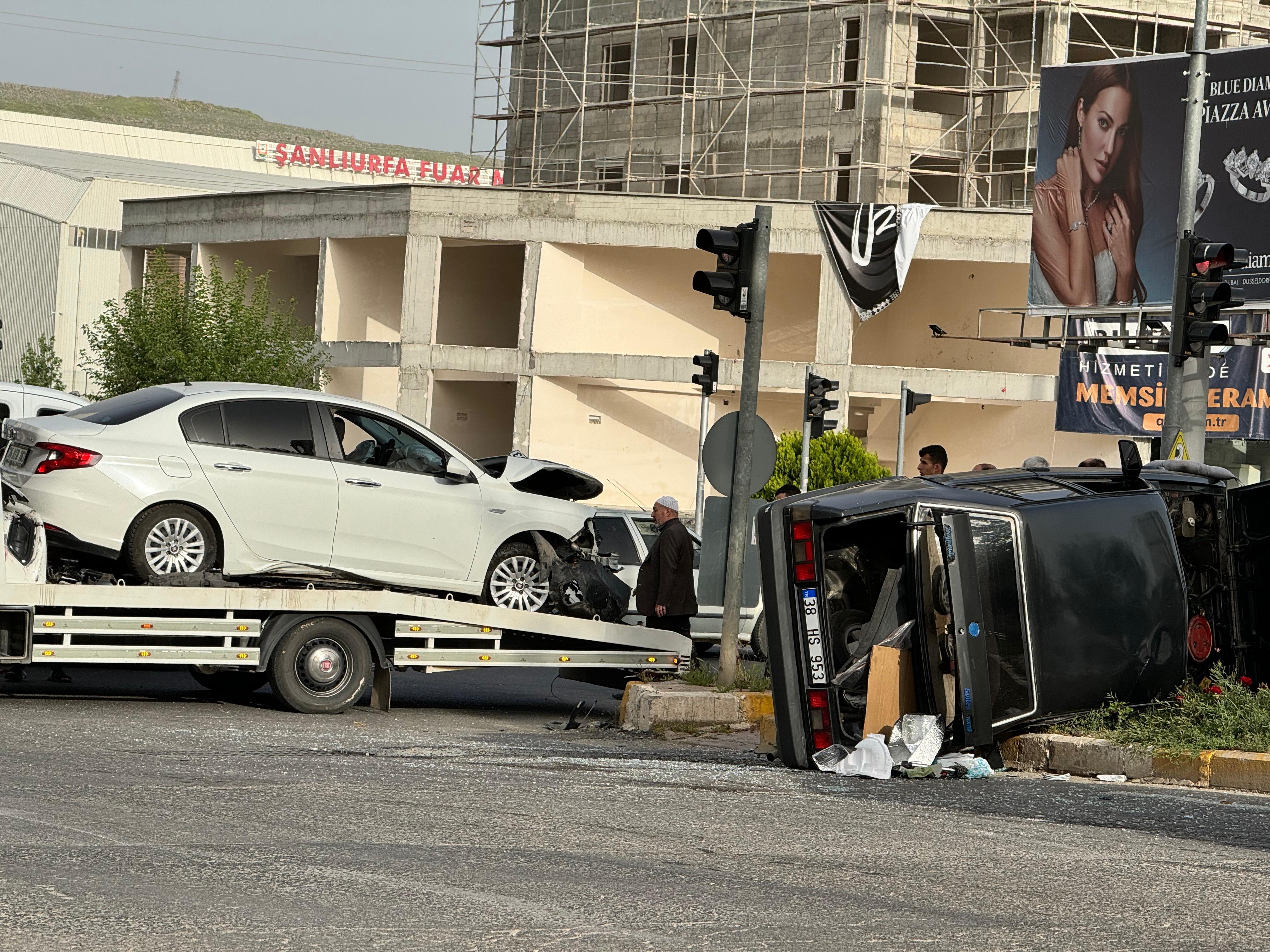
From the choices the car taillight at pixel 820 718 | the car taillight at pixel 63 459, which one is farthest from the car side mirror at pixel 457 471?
the car taillight at pixel 820 718

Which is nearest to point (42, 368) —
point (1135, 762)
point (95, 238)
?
point (95, 238)

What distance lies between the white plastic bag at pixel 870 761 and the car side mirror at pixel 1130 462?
2391 mm

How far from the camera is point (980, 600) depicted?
32.4ft

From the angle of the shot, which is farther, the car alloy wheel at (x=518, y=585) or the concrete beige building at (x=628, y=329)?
the concrete beige building at (x=628, y=329)

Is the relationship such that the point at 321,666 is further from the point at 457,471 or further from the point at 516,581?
the point at 457,471

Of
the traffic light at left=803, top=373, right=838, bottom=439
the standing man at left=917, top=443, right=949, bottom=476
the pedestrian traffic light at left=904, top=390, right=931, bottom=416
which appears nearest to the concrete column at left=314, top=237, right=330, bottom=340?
the traffic light at left=803, top=373, right=838, bottom=439

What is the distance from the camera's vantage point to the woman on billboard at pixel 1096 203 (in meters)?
23.8

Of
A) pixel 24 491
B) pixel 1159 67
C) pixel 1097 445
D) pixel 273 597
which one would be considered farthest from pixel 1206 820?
pixel 1097 445

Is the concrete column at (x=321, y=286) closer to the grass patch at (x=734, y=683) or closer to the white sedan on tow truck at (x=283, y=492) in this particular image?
the white sedan on tow truck at (x=283, y=492)

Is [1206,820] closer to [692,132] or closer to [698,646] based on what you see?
[698,646]

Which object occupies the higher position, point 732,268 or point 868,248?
Answer: point 868,248

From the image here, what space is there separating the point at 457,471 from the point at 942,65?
38605 mm

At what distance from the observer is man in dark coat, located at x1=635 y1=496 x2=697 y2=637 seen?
13.6 meters

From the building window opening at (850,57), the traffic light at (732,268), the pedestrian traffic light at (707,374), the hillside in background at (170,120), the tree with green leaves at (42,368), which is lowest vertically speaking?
the pedestrian traffic light at (707,374)
